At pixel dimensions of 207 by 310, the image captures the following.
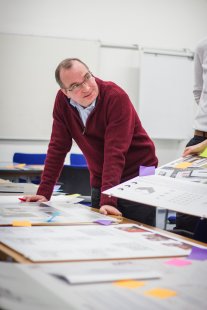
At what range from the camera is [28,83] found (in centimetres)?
627

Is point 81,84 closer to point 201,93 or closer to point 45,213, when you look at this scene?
point 45,213

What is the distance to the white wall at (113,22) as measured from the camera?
6.31 metres

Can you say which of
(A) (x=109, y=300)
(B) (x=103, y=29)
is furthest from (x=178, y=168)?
(B) (x=103, y=29)

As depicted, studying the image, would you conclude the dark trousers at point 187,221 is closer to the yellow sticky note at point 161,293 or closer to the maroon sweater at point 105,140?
the maroon sweater at point 105,140

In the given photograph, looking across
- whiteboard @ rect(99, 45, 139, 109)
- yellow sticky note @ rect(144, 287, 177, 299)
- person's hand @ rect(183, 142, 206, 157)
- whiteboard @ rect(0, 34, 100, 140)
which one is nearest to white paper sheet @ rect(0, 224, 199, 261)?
yellow sticky note @ rect(144, 287, 177, 299)

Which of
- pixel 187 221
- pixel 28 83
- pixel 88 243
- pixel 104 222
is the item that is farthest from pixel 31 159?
pixel 88 243

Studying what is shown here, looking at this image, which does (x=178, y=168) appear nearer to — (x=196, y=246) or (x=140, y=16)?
(x=196, y=246)

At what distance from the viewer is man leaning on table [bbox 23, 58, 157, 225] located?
2.30m

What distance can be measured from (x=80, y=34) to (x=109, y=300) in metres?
5.83

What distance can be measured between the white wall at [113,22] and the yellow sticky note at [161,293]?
541cm

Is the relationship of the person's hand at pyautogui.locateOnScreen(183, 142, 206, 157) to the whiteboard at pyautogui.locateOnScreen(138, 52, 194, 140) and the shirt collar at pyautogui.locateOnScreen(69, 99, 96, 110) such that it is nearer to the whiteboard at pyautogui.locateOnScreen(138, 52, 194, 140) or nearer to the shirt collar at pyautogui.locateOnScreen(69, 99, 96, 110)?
the shirt collar at pyautogui.locateOnScreen(69, 99, 96, 110)

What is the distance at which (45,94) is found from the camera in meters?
6.33

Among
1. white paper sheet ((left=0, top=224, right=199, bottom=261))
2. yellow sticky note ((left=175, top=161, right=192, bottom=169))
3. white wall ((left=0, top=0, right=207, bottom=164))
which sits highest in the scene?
white wall ((left=0, top=0, right=207, bottom=164))

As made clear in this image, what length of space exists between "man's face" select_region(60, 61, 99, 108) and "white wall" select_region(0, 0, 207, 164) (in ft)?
13.3
